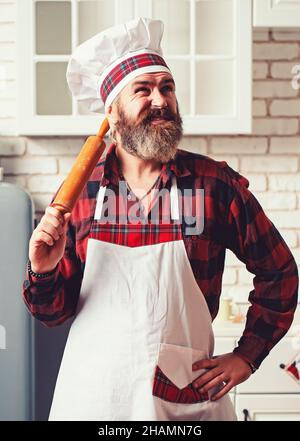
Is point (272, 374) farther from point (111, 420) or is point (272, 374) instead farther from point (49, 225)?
point (49, 225)

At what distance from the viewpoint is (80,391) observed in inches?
50.5

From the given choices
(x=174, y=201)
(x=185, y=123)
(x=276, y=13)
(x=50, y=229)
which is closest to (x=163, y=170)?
(x=174, y=201)

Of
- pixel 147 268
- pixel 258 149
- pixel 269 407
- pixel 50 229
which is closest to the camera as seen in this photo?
pixel 50 229

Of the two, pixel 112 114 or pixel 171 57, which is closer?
pixel 112 114

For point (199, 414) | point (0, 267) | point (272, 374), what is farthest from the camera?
point (272, 374)

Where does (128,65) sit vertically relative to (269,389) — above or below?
above

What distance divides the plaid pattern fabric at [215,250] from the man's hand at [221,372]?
2 centimetres

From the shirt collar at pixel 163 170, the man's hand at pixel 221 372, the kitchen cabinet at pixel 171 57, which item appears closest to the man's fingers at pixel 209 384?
the man's hand at pixel 221 372

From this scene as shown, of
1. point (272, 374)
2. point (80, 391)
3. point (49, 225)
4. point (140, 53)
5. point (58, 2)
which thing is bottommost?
point (272, 374)

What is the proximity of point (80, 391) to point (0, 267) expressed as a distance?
0.47 m

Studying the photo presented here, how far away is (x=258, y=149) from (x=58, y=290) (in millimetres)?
1036

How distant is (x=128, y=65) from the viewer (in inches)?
52.5

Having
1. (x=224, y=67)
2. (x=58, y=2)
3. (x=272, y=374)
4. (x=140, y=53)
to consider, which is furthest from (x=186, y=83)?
(x=272, y=374)

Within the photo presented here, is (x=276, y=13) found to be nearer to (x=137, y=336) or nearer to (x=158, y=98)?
(x=158, y=98)
